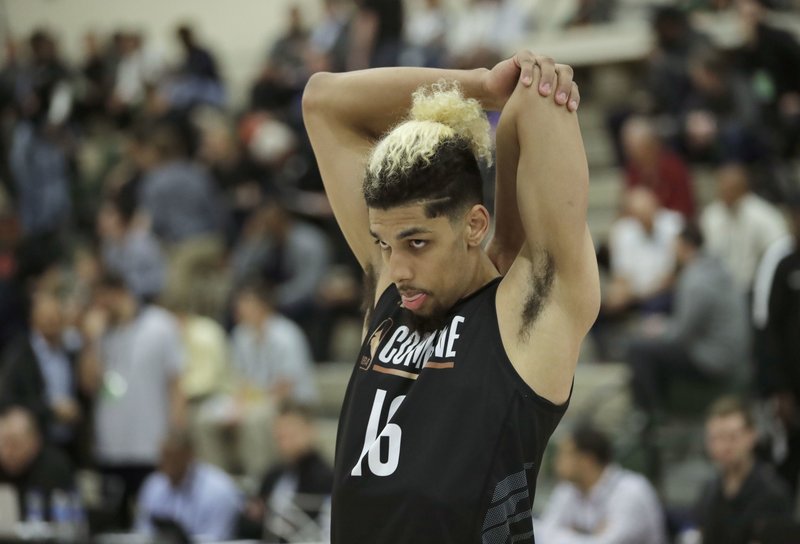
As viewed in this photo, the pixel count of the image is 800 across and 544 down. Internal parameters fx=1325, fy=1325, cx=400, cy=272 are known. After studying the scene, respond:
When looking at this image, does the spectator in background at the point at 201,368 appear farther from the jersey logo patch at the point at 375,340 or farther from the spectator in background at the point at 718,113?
the jersey logo patch at the point at 375,340

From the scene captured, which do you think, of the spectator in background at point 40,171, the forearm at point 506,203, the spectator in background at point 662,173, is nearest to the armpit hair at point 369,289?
the forearm at point 506,203

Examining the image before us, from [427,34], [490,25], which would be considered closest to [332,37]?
[427,34]

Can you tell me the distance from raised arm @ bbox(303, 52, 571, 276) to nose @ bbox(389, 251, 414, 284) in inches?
15.1

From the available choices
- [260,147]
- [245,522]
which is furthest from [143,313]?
[260,147]

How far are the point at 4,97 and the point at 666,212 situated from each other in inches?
386

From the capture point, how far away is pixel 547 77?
2.71 metres

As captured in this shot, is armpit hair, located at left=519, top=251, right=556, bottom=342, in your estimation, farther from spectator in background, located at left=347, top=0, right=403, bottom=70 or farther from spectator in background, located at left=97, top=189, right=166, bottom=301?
spectator in background, located at left=347, top=0, right=403, bottom=70

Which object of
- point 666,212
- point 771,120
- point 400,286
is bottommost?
point 400,286

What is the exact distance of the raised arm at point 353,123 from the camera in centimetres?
305

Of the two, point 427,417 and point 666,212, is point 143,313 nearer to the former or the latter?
point 666,212

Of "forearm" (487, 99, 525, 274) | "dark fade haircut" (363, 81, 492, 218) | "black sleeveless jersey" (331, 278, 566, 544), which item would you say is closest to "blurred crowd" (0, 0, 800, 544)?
"forearm" (487, 99, 525, 274)

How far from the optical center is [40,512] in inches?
275

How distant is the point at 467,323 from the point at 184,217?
9096mm

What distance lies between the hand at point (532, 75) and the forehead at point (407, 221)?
32cm
